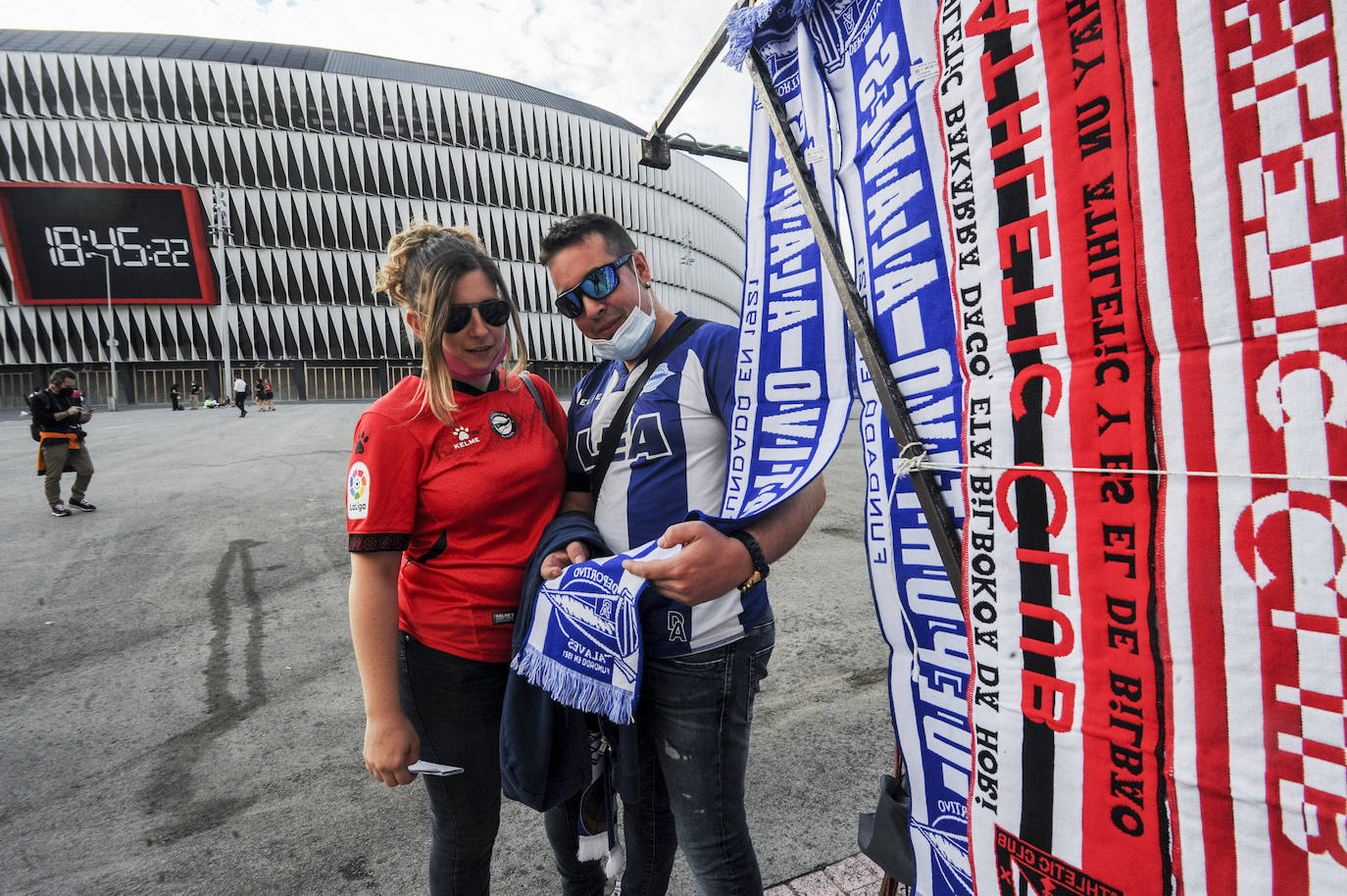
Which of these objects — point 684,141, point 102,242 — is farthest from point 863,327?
point 102,242

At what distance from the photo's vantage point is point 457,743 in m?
1.88

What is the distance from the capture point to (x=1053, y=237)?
0.94 meters

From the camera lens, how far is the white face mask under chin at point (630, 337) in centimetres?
194

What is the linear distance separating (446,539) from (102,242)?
49.7 m

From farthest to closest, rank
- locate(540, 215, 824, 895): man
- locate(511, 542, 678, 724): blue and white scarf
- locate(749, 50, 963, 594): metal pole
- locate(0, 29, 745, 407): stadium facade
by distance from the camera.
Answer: locate(0, 29, 745, 407): stadium facade, locate(540, 215, 824, 895): man, locate(511, 542, 678, 724): blue and white scarf, locate(749, 50, 963, 594): metal pole

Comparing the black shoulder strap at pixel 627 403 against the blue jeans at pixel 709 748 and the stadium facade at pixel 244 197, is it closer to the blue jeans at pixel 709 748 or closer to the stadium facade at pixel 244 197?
the blue jeans at pixel 709 748

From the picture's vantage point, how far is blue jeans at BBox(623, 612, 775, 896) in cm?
172

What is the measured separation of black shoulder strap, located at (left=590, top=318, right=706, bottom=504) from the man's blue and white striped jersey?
0.02 metres

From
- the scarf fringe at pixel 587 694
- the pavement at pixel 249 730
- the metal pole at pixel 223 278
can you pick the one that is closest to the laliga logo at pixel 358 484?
the scarf fringe at pixel 587 694

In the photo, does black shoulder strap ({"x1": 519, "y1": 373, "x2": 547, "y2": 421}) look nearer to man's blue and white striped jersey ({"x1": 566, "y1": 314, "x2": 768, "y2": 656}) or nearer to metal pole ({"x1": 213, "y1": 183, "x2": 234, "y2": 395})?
man's blue and white striped jersey ({"x1": 566, "y1": 314, "x2": 768, "y2": 656})

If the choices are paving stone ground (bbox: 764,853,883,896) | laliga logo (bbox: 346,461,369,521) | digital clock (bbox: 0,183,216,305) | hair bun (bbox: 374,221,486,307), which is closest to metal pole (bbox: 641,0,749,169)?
hair bun (bbox: 374,221,486,307)

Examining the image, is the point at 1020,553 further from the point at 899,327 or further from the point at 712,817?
the point at 712,817

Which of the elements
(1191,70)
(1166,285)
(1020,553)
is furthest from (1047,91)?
(1020,553)

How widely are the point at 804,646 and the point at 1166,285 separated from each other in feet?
12.9
